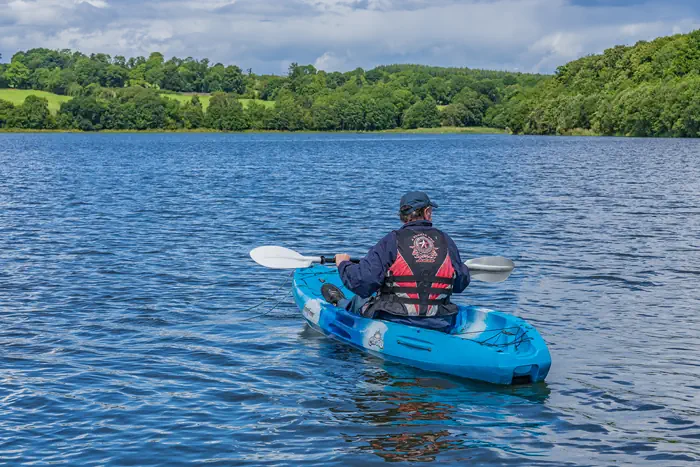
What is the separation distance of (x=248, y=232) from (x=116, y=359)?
1413cm

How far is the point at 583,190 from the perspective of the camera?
3881 centimetres

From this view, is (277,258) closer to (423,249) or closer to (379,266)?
(379,266)

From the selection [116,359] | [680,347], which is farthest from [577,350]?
Answer: [116,359]

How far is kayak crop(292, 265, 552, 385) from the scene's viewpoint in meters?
10.4

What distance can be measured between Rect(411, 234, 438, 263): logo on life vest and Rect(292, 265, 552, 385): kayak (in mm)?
950

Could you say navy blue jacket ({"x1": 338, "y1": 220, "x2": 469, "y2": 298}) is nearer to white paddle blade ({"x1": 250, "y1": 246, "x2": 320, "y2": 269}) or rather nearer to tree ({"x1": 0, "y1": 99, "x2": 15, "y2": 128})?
white paddle blade ({"x1": 250, "y1": 246, "x2": 320, "y2": 269})

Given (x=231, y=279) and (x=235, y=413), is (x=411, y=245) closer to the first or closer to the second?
(x=235, y=413)

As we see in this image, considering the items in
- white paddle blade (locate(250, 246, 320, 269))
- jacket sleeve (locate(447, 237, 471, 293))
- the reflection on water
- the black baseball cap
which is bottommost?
the reflection on water

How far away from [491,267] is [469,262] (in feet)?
1.10

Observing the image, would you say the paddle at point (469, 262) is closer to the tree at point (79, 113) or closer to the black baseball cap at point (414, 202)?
the black baseball cap at point (414, 202)

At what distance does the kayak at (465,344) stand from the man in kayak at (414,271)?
1.00ft

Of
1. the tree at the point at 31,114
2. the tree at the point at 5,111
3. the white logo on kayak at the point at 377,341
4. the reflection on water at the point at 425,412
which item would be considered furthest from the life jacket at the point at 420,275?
the tree at the point at 5,111

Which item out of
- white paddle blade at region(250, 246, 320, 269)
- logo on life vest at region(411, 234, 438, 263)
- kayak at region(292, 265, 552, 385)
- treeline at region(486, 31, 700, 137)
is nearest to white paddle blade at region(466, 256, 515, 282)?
kayak at region(292, 265, 552, 385)

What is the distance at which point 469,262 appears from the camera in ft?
43.6
